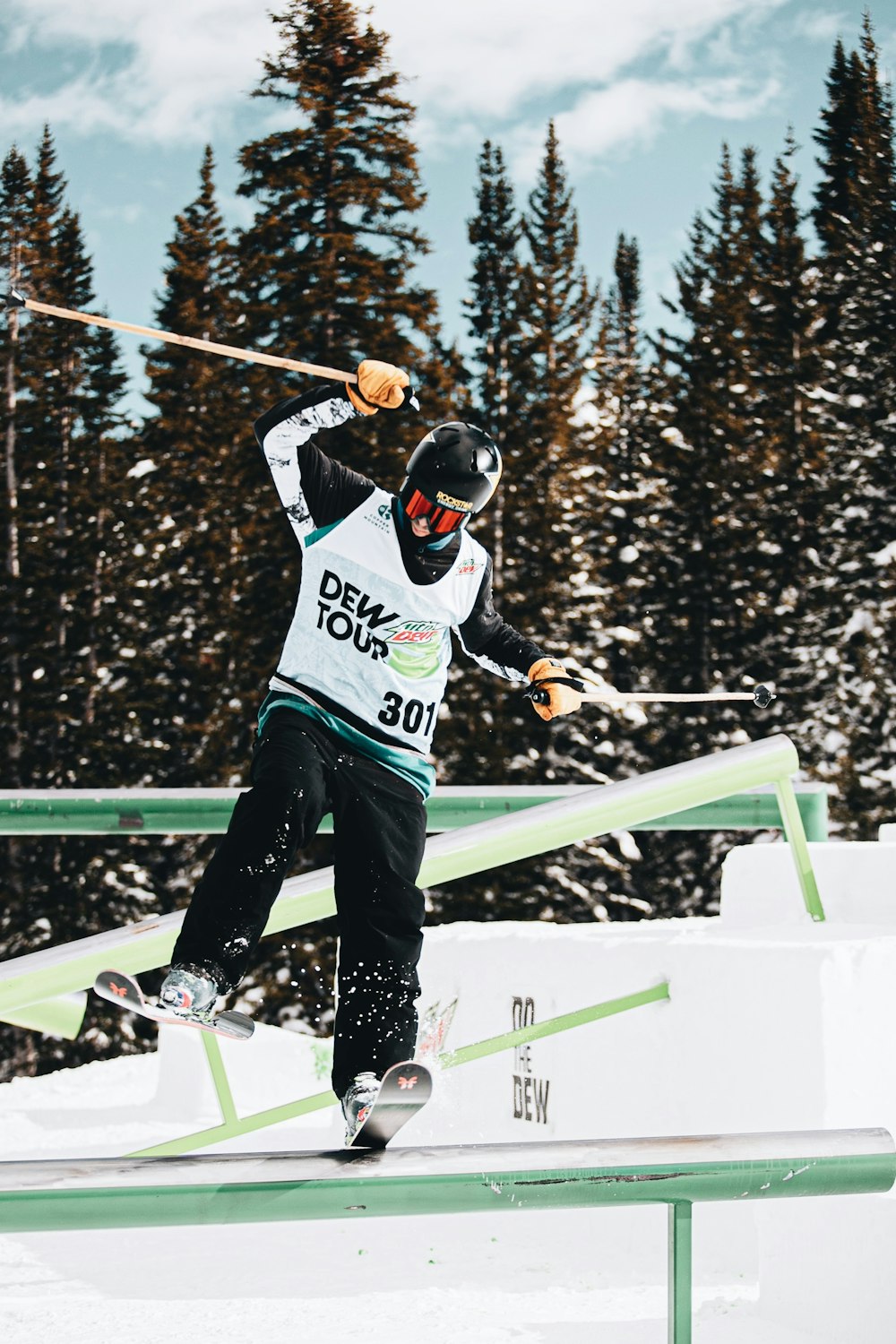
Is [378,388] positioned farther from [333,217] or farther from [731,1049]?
[333,217]

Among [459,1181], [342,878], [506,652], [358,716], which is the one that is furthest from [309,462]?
[459,1181]

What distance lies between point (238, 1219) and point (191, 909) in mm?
1403

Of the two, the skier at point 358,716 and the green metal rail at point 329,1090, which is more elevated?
the skier at point 358,716

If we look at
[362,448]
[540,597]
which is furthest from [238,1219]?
[540,597]

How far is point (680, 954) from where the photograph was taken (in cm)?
363

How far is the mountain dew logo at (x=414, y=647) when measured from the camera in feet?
11.1

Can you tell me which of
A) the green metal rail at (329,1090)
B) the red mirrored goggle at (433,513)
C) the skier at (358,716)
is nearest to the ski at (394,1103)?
the skier at (358,716)

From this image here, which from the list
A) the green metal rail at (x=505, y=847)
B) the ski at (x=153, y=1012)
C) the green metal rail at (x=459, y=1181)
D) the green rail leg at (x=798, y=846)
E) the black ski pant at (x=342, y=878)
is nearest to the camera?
the green metal rail at (x=459, y=1181)

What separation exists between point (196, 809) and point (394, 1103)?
2132 millimetres

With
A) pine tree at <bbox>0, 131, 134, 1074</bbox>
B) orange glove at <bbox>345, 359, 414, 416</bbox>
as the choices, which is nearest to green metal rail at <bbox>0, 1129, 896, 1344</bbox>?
orange glove at <bbox>345, 359, 414, 416</bbox>

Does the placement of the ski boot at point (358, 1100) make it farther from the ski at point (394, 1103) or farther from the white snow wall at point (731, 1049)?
the white snow wall at point (731, 1049)

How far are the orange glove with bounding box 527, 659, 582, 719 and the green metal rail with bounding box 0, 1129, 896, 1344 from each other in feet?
6.23

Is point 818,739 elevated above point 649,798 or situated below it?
above

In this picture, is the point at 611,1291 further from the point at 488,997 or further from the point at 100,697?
the point at 100,697
